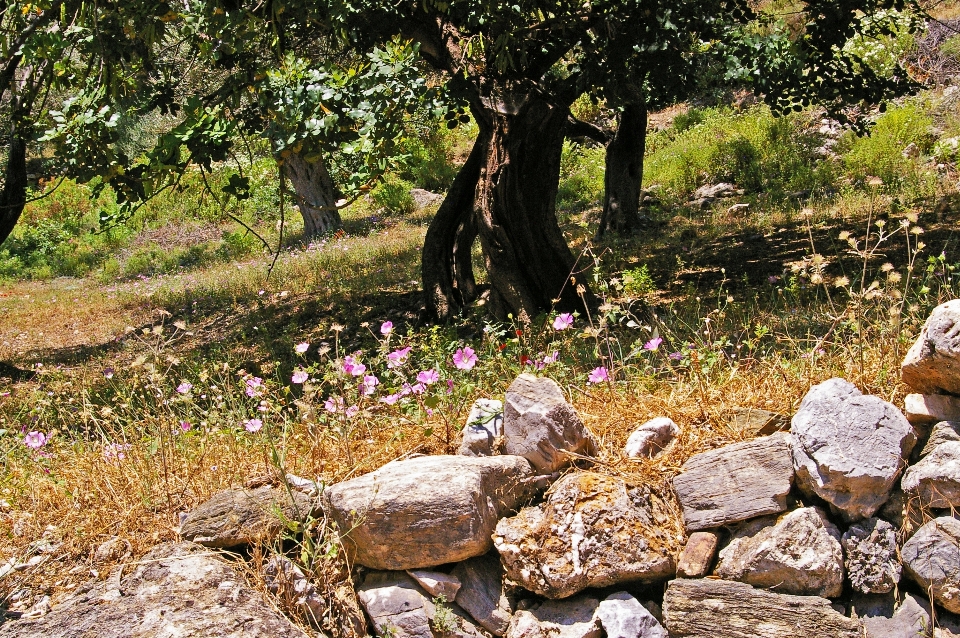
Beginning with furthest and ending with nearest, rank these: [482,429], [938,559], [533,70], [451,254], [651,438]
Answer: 1. [451,254]
2. [533,70]
3. [482,429]
4. [651,438]
5. [938,559]

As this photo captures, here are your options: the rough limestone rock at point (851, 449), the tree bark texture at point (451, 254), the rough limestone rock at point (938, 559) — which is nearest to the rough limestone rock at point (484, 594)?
the rough limestone rock at point (851, 449)

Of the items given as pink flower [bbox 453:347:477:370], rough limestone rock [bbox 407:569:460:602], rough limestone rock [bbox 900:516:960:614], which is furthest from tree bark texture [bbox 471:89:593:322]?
rough limestone rock [bbox 900:516:960:614]

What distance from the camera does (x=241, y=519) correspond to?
9.90 feet

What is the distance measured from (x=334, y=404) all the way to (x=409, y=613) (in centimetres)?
100

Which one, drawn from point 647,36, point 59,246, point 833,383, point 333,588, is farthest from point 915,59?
point 59,246

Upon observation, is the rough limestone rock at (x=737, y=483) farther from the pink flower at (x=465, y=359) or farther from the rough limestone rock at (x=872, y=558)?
Result: the pink flower at (x=465, y=359)

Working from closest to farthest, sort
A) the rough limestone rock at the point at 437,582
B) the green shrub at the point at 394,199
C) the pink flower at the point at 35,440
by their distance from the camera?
the rough limestone rock at the point at 437,582
the pink flower at the point at 35,440
the green shrub at the point at 394,199

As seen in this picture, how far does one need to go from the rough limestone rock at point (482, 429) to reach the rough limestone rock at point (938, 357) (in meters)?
1.45

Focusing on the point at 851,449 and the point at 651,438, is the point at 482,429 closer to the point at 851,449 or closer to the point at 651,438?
the point at 651,438

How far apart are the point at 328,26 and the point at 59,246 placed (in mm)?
15871

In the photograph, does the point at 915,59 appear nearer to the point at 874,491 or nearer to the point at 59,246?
the point at 874,491

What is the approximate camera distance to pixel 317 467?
3.35 meters

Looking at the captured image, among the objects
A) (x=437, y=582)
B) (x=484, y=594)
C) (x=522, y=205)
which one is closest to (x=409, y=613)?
(x=437, y=582)

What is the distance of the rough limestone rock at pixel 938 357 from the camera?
2643 mm
